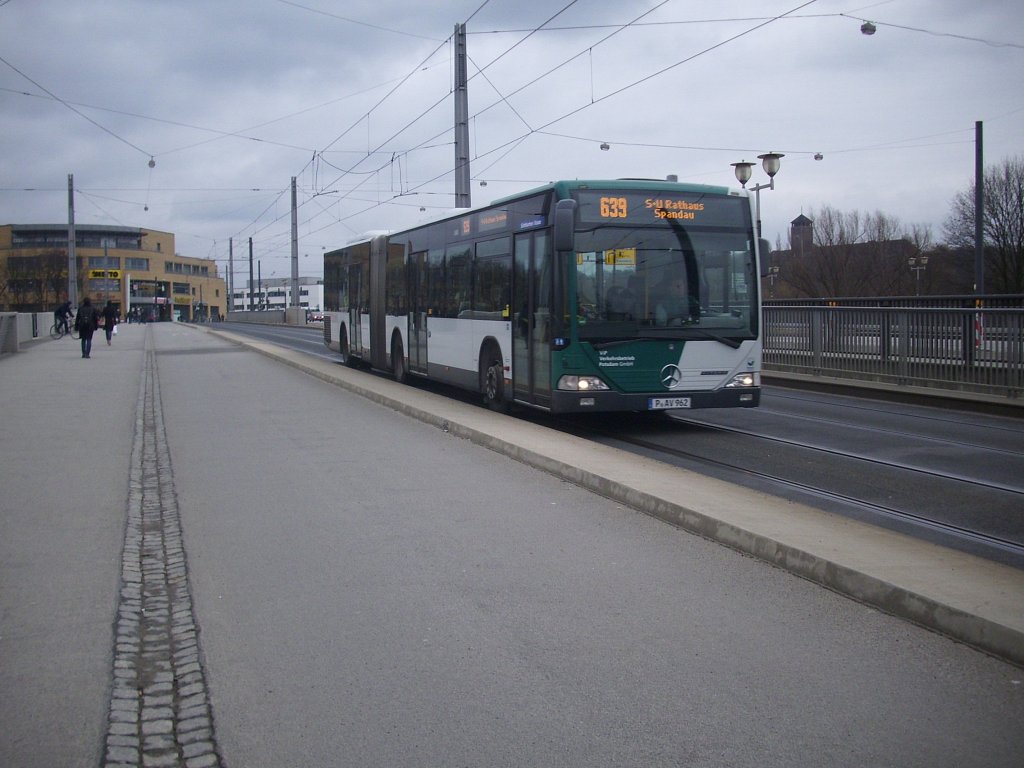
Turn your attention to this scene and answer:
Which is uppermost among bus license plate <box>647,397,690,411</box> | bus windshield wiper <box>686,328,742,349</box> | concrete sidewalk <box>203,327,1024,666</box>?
bus windshield wiper <box>686,328,742,349</box>

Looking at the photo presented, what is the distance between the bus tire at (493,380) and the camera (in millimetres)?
15148

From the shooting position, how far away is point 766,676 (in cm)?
465

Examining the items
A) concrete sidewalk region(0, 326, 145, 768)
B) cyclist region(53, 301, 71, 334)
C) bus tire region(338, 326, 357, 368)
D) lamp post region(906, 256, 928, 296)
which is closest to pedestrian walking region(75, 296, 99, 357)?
bus tire region(338, 326, 357, 368)

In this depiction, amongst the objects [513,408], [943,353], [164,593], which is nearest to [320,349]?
[513,408]

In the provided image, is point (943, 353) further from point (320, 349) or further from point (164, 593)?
point (320, 349)

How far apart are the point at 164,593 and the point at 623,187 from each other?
838 cm

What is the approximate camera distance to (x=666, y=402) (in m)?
12.9

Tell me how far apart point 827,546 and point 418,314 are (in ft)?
46.2

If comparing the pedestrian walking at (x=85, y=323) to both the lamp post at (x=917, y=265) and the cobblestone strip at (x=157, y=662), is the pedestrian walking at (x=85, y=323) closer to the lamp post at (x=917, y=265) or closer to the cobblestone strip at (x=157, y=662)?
the cobblestone strip at (x=157, y=662)

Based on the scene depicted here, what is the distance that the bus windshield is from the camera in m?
→ 12.7

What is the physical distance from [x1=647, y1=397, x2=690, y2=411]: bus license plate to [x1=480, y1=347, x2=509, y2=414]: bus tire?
279 centimetres

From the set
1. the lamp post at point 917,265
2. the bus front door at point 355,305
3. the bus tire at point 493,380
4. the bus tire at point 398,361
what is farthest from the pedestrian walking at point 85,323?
the lamp post at point 917,265

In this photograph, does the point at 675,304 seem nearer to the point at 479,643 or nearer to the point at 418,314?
the point at 418,314

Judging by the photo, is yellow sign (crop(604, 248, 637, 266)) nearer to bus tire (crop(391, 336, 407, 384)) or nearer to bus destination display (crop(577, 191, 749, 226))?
bus destination display (crop(577, 191, 749, 226))
